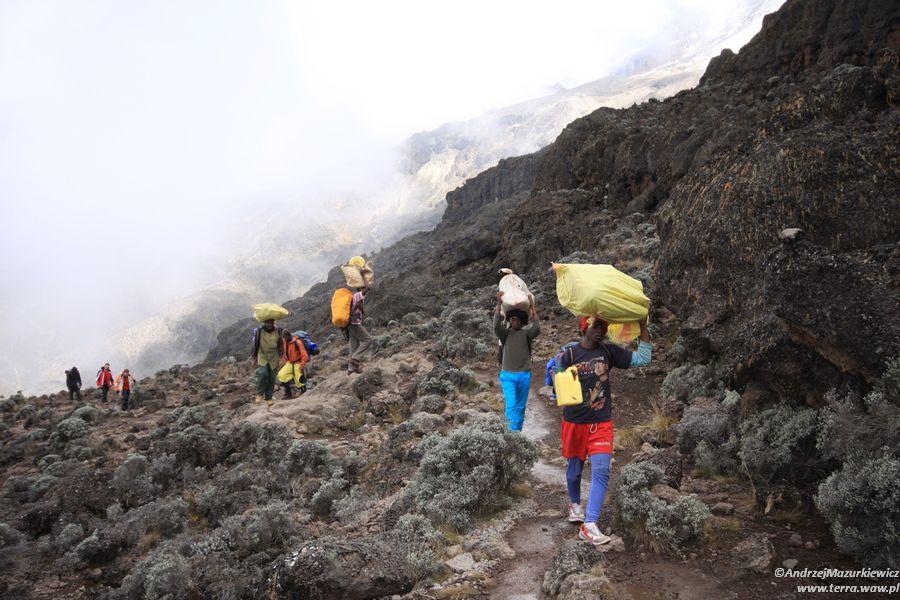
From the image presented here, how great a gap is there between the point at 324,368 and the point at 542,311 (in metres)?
7.00

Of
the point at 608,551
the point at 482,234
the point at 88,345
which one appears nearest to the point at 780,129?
the point at 608,551

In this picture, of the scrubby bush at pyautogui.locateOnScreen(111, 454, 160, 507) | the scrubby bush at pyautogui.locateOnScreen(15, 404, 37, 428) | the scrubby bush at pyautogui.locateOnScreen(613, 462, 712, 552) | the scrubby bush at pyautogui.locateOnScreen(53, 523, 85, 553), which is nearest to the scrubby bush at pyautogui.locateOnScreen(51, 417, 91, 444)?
the scrubby bush at pyautogui.locateOnScreen(15, 404, 37, 428)

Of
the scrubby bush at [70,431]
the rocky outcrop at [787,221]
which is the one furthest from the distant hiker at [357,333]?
the scrubby bush at [70,431]

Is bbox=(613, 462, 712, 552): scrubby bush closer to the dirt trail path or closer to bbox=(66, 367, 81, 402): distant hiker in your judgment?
the dirt trail path

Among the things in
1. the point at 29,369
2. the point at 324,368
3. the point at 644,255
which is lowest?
the point at 29,369

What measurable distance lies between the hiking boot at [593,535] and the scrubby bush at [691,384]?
3.23 metres

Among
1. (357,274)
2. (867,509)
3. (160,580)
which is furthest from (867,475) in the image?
(357,274)

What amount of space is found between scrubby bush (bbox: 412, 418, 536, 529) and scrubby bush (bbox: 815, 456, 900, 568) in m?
2.87

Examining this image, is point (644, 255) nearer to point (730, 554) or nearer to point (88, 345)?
point (730, 554)

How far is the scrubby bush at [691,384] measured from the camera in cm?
716

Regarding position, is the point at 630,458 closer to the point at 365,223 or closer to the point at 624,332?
the point at 624,332

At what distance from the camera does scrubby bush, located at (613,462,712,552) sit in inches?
170

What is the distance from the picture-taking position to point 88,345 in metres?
152

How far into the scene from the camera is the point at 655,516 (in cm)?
443
